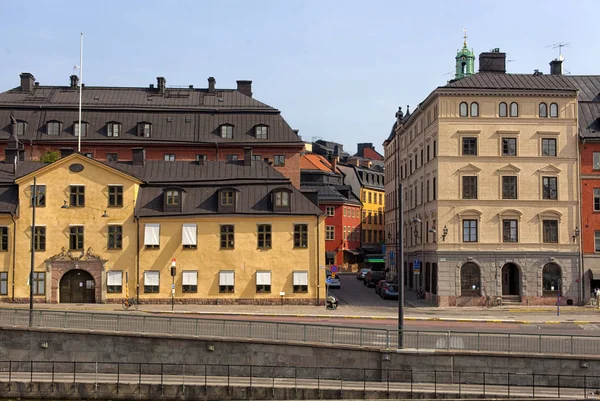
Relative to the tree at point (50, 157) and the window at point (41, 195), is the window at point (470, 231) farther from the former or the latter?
the tree at point (50, 157)

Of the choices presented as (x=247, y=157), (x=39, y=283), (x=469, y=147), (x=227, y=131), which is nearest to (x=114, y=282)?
(x=39, y=283)

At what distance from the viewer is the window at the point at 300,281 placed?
192ft

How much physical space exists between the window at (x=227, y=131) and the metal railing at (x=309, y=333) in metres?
39.1

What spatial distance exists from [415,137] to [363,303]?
19124 millimetres

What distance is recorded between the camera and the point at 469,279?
2432 inches

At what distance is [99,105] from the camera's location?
77188 mm

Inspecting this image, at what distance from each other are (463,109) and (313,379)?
32258 mm

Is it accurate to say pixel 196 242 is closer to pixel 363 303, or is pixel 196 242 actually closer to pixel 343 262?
pixel 363 303

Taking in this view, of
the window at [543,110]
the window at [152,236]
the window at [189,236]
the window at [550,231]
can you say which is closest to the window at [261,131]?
the window at [189,236]

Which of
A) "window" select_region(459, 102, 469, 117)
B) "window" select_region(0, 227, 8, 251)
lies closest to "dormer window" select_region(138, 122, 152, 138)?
"window" select_region(0, 227, 8, 251)

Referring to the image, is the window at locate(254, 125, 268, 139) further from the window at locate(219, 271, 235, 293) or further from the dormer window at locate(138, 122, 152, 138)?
the window at locate(219, 271, 235, 293)

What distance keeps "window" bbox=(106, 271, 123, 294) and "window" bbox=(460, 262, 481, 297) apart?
24.2 m

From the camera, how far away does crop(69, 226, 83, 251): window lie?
58.5 metres

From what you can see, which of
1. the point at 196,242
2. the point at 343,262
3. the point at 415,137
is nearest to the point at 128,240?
the point at 196,242
